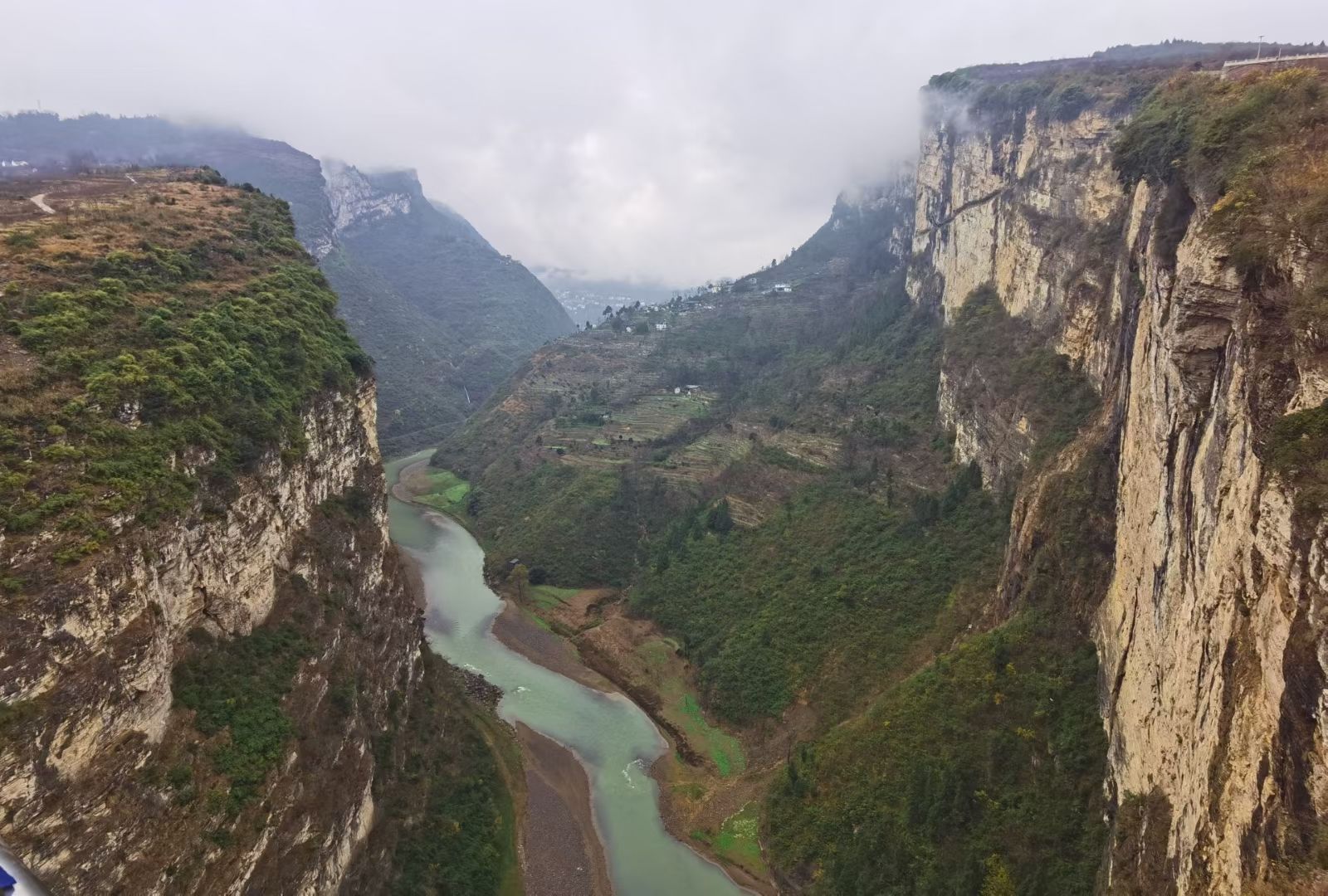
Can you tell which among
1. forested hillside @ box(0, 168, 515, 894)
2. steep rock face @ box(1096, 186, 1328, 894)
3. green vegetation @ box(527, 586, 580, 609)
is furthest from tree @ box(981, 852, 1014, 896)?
green vegetation @ box(527, 586, 580, 609)

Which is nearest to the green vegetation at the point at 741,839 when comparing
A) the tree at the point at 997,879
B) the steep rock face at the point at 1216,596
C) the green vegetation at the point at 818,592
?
the green vegetation at the point at 818,592

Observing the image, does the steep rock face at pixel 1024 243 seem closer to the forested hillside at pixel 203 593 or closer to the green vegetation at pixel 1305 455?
the green vegetation at pixel 1305 455

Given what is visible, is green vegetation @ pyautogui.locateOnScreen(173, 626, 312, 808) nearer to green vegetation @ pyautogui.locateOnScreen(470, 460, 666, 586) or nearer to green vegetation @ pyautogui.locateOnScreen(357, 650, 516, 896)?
green vegetation @ pyautogui.locateOnScreen(357, 650, 516, 896)

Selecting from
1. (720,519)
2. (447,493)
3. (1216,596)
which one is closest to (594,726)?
(720,519)

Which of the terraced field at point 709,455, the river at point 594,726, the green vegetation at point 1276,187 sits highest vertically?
the green vegetation at point 1276,187

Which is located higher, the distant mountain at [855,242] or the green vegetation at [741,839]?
the distant mountain at [855,242]

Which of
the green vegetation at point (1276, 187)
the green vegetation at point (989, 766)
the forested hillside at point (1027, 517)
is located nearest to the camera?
the green vegetation at point (1276, 187)

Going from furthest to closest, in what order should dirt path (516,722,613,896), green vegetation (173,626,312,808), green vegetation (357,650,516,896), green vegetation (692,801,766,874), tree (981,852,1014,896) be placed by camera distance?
green vegetation (692,801,766,874) → dirt path (516,722,613,896) → green vegetation (357,650,516,896) → tree (981,852,1014,896) → green vegetation (173,626,312,808)
